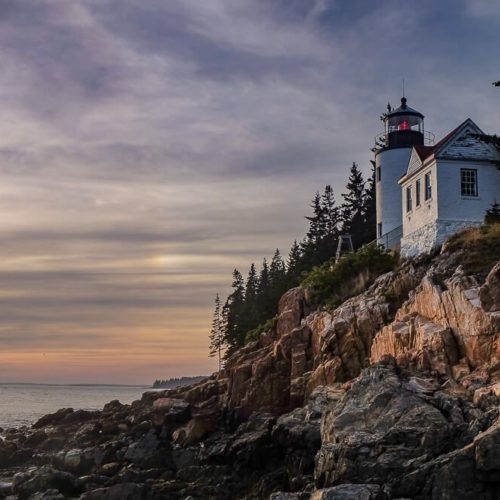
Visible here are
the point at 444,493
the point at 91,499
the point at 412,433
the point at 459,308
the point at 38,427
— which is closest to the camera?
the point at 444,493

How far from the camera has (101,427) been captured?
36.4m

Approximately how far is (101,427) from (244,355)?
8273 mm

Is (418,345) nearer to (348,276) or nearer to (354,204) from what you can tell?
(348,276)

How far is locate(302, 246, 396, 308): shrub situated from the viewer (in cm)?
3569

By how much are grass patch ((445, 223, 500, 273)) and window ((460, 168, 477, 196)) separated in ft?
11.7

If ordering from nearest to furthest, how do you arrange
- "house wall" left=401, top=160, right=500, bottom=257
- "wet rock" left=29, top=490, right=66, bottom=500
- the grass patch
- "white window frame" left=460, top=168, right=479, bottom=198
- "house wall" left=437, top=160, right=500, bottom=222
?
"wet rock" left=29, top=490, right=66, bottom=500
the grass patch
"house wall" left=401, top=160, right=500, bottom=257
"house wall" left=437, top=160, right=500, bottom=222
"white window frame" left=460, top=168, right=479, bottom=198

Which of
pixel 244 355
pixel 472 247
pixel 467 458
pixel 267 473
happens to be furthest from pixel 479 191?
pixel 467 458

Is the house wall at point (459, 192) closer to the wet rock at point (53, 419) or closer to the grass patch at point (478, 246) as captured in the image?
the grass patch at point (478, 246)

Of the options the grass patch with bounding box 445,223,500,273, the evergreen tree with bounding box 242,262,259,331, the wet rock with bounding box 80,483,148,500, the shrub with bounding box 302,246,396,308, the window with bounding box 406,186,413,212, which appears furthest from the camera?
the evergreen tree with bounding box 242,262,259,331

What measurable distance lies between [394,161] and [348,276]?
939 cm

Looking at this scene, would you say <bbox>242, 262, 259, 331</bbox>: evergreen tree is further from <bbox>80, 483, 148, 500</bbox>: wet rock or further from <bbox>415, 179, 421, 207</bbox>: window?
<bbox>80, 483, 148, 500</bbox>: wet rock

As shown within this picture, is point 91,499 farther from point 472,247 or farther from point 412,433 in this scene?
point 472,247

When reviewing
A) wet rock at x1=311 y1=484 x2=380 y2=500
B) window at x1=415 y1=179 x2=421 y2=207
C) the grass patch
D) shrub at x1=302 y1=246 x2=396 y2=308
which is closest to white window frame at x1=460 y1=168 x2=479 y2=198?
window at x1=415 y1=179 x2=421 y2=207

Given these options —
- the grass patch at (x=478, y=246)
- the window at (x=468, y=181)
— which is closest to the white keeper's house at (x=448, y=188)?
the window at (x=468, y=181)
